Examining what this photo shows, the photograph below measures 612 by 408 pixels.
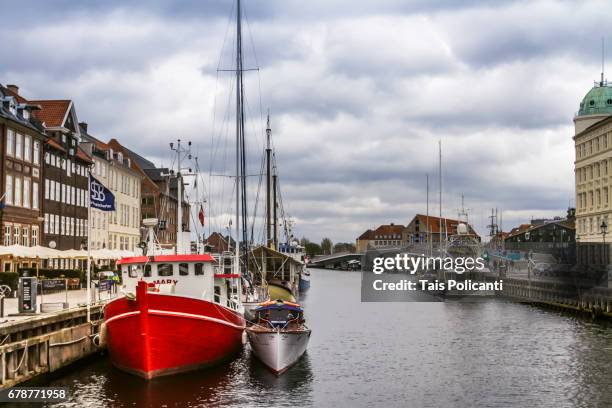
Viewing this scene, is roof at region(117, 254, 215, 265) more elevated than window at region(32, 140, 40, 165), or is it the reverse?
window at region(32, 140, 40, 165)

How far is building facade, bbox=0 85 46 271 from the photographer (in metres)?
56.1

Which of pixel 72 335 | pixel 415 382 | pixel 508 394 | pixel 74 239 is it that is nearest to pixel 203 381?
pixel 72 335

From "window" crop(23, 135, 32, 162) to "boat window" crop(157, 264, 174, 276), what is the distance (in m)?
30.6

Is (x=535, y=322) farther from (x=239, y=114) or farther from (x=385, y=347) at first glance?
(x=239, y=114)

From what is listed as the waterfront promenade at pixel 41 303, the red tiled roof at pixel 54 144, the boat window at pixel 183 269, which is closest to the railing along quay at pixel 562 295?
the boat window at pixel 183 269

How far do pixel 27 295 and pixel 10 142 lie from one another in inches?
1035

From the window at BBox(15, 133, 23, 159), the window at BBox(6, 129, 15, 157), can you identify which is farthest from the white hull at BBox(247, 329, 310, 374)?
the window at BBox(15, 133, 23, 159)

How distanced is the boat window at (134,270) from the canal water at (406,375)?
4340 millimetres

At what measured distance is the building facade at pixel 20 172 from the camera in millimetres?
56094

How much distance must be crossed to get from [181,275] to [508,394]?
15196 millimetres

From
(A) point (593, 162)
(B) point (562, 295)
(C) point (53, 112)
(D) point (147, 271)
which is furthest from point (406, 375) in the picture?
(A) point (593, 162)

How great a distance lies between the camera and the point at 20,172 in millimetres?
59188

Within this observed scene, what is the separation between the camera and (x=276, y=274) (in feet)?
278

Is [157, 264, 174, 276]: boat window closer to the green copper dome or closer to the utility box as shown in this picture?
the utility box
